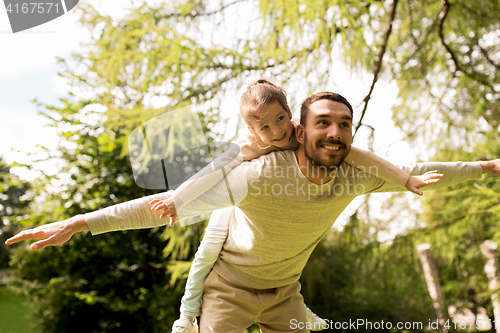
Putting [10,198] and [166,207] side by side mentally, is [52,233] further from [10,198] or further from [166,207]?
[10,198]

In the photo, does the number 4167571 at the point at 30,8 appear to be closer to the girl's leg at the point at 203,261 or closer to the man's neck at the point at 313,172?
the girl's leg at the point at 203,261

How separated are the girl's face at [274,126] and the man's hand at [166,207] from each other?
0.33 meters

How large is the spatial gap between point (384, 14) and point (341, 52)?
82 centimetres

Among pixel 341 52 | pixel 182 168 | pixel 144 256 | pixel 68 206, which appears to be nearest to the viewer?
pixel 182 168

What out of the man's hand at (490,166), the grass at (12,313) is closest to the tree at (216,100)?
the man's hand at (490,166)

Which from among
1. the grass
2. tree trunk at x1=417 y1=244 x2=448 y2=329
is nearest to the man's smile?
tree trunk at x1=417 y1=244 x2=448 y2=329

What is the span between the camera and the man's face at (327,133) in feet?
3.45

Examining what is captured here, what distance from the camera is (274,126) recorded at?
108 cm

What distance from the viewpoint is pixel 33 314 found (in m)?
5.14

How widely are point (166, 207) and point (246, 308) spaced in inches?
21.8

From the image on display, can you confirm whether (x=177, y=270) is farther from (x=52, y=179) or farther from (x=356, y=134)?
(x=52, y=179)

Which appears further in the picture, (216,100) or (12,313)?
(12,313)

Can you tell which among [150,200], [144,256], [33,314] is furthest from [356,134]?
[33,314]

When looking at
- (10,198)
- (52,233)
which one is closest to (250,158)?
(52,233)
